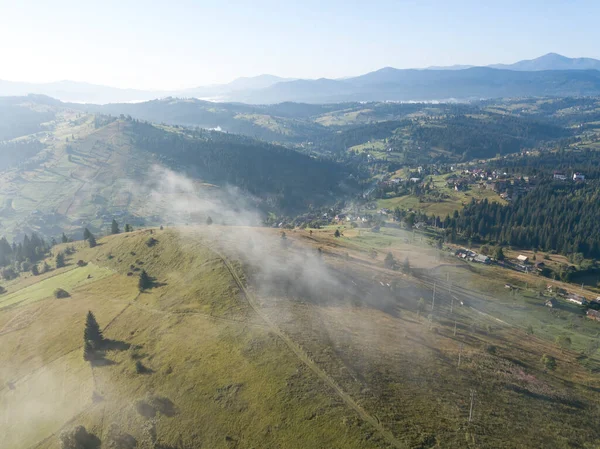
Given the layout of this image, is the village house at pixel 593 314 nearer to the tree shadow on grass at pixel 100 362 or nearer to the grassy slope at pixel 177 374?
the grassy slope at pixel 177 374

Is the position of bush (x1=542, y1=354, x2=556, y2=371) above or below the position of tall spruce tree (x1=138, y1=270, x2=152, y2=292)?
below

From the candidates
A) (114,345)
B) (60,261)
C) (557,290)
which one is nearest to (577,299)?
(557,290)

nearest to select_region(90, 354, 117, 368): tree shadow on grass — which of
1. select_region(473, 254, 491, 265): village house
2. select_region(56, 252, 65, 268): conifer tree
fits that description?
select_region(56, 252, 65, 268): conifer tree

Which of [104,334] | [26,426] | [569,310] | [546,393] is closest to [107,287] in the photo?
[104,334]

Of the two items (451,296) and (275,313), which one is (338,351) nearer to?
(275,313)

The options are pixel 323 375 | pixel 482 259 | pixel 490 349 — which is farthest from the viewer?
pixel 482 259

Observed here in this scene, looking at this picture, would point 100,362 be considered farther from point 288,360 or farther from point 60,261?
point 60,261

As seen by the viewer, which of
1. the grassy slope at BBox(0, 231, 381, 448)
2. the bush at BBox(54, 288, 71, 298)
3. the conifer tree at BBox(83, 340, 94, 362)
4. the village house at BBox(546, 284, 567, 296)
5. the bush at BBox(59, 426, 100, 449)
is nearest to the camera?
the grassy slope at BBox(0, 231, 381, 448)

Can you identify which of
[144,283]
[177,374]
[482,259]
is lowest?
[482,259]

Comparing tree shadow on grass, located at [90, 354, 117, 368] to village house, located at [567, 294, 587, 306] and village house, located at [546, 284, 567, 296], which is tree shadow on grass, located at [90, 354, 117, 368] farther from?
village house, located at [567, 294, 587, 306]

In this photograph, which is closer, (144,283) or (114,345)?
(114,345)
